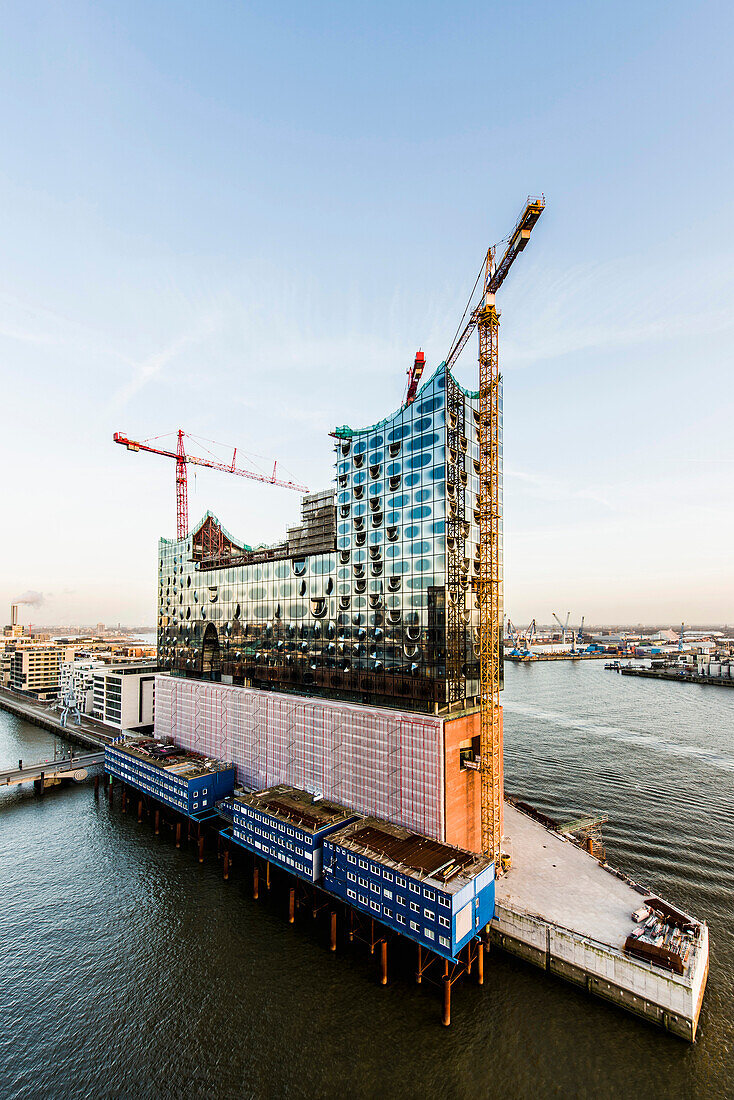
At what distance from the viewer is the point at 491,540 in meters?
58.2

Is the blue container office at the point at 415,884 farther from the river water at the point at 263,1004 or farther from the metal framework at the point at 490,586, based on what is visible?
the metal framework at the point at 490,586

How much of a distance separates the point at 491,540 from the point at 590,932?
3707 centimetres

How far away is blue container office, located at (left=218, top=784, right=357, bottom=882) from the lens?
166ft

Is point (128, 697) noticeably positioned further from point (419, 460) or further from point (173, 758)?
point (419, 460)

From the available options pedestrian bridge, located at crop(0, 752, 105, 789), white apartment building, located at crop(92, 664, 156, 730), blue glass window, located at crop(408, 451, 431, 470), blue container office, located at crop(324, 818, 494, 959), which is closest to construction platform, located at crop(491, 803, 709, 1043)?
blue container office, located at crop(324, 818, 494, 959)

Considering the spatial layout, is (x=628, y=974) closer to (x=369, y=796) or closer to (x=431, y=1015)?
(x=431, y=1015)

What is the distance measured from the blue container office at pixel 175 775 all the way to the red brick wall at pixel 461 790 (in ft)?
117

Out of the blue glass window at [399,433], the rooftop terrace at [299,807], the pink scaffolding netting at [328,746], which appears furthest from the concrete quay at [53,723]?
the blue glass window at [399,433]

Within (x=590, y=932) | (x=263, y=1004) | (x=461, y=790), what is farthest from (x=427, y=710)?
(x=263, y=1004)

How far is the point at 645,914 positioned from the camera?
43.3 meters

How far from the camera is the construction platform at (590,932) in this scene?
121 feet

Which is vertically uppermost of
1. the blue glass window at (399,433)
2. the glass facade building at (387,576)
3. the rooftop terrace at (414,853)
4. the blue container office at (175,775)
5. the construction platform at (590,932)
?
the blue glass window at (399,433)

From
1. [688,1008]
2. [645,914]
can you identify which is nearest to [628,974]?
[688,1008]

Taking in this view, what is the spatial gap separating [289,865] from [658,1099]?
33391 mm
